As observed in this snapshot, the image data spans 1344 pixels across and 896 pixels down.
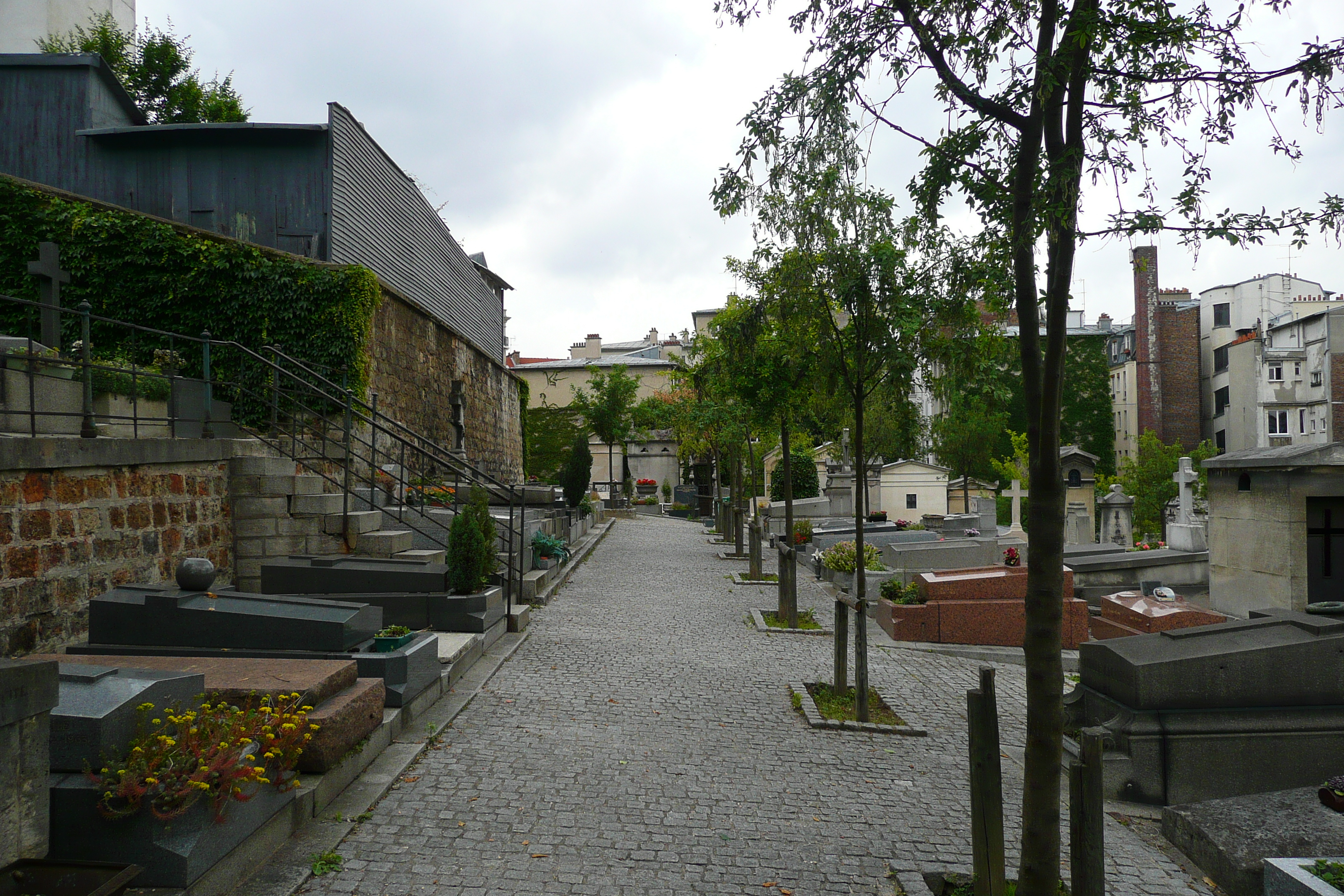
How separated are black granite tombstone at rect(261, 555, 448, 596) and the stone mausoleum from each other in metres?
8.49

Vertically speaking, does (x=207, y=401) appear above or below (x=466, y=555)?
above

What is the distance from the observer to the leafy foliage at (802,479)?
3297cm

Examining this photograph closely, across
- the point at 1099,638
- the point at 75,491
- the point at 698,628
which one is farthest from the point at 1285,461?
the point at 75,491

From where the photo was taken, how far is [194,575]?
5.56 metres

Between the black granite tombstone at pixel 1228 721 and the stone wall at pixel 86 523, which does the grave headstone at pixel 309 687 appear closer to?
the stone wall at pixel 86 523

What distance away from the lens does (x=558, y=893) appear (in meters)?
3.60

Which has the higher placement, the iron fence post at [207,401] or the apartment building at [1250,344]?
the apartment building at [1250,344]

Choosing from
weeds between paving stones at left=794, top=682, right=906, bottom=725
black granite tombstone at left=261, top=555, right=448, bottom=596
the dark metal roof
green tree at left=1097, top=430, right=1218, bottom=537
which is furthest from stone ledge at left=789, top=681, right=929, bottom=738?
green tree at left=1097, top=430, right=1218, bottom=537

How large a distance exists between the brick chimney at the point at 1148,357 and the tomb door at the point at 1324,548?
43.7 metres

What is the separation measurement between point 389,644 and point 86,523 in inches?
111

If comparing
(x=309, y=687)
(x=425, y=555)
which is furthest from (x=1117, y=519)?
(x=309, y=687)

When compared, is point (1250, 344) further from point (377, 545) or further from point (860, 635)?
point (377, 545)

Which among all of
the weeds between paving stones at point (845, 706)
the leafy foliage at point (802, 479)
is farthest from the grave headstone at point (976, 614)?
the leafy foliage at point (802, 479)

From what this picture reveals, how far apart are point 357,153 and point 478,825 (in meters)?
14.2
